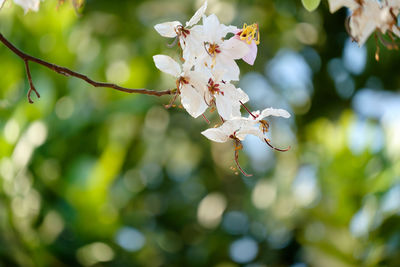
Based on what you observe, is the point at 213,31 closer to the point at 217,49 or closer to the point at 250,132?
the point at 217,49

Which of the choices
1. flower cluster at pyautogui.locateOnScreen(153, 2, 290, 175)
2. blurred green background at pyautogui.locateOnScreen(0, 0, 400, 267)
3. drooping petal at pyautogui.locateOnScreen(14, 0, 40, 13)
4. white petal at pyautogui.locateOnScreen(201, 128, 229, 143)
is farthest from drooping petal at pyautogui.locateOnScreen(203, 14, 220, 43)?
blurred green background at pyautogui.locateOnScreen(0, 0, 400, 267)

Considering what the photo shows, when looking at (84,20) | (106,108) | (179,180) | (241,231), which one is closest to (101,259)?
(106,108)

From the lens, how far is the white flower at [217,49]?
59 cm

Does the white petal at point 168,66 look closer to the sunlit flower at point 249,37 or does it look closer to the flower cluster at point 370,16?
the sunlit flower at point 249,37

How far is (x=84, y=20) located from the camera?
3168mm

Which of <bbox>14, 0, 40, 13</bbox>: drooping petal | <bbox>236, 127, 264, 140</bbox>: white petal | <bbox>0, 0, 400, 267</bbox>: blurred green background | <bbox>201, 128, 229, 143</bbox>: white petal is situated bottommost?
<bbox>236, 127, 264, 140</bbox>: white petal

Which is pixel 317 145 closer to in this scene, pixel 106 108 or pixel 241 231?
pixel 241 231

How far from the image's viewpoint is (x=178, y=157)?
12.0 feet

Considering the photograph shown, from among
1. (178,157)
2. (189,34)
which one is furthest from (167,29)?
(178,157)

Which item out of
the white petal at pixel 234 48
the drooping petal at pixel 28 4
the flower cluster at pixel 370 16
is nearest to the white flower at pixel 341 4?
the flower cluster at pixel 370 16

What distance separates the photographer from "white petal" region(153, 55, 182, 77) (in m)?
0.60

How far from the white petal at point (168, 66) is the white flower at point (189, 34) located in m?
0.02

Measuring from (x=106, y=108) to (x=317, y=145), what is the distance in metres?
1.12

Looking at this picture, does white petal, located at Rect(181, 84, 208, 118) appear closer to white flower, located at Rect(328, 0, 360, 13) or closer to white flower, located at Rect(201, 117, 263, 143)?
white flower, located at Rect(201, 117, 263, 143)
